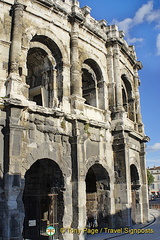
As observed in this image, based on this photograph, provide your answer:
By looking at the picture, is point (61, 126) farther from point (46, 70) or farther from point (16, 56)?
point (16, 56)

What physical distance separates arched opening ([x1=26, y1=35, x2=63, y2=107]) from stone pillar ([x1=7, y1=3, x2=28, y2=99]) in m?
1.16

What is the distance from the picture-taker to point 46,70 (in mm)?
11125

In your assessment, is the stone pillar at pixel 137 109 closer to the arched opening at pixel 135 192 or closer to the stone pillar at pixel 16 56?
the arched opening at pixel 135 192

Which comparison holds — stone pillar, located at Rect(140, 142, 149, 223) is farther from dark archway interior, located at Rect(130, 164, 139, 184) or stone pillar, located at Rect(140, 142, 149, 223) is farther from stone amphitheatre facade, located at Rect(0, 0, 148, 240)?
dark archway interior, located at Rect(130, 164, 139, 184)

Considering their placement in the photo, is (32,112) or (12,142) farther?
(32,112)

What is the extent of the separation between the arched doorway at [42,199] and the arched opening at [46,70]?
242 centimetres

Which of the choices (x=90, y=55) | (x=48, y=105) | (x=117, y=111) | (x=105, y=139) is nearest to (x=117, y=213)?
(x=105, y=139)

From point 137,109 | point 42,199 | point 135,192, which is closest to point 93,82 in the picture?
point 137,109

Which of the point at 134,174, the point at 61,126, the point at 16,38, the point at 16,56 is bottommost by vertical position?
the point at 134,174

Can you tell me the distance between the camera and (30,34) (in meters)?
9.98

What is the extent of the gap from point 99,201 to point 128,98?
6.06m

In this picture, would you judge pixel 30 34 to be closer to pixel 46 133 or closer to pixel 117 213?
pixel 46 133

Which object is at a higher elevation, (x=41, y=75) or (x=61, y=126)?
Result: (x=41, y=75)

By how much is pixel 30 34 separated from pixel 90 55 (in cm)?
308
